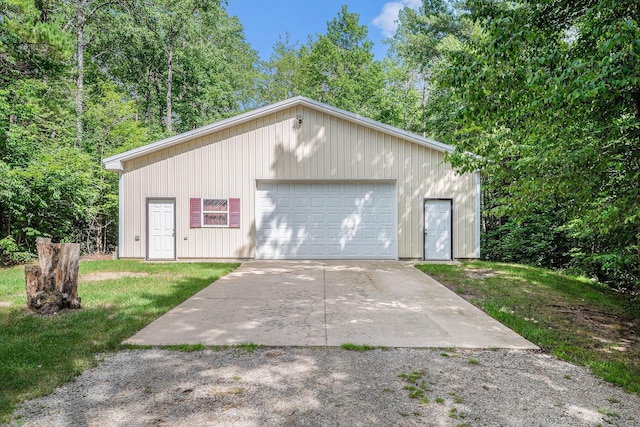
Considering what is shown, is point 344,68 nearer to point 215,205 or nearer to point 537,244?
point 537,244

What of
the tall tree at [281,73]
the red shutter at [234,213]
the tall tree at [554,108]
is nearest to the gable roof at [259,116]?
the red shutter at [234,213]

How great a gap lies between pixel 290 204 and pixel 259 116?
263 centimetres

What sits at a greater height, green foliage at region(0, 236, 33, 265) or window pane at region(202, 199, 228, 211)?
window pane at region(202, 199, 228, 211)

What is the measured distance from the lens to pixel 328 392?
8.80 feet

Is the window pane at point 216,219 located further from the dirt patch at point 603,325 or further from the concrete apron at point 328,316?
the dirt patch at point 603,325

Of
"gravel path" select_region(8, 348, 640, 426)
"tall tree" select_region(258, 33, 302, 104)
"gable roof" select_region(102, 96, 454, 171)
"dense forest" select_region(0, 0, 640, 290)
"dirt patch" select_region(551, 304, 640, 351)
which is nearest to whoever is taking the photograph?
"gravel path" select_region(8, 348, 640, 426)

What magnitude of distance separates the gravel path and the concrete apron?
37 cm

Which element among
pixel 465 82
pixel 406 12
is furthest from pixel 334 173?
pixel 406 12

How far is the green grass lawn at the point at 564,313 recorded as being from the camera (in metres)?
3.43

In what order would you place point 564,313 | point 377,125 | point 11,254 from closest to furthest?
point 564,313 → point 11,254 → point 377,125

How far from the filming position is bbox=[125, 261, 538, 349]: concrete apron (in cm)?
383

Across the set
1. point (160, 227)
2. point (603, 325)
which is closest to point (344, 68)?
point (160, 227)

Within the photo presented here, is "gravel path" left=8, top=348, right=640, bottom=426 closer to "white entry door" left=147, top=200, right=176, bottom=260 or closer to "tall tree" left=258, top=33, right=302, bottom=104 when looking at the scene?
"white entry door" left=147, top=200, right=176, bottom=260

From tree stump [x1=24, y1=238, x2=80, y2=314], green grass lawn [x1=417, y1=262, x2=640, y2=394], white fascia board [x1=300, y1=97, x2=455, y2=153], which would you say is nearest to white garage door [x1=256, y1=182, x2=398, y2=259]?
white fascia board [x1=300, y1=97, x2=455, y2=153]
